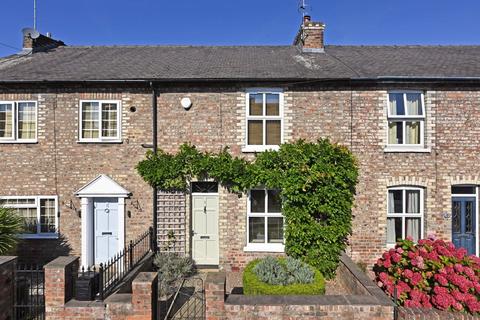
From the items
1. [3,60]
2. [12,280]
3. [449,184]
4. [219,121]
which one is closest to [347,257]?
[449,184]

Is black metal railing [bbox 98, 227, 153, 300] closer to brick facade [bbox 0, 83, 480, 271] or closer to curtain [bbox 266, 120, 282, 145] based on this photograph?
brick facade [bbox 0, 83, 480, 271]

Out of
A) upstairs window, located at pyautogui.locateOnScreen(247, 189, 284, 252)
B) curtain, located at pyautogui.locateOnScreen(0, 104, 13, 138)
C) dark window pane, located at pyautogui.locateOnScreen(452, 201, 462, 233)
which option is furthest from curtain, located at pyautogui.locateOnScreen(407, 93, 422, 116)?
curtain, located at pyautogui.locateOnScreen(0, 104, 13, 138)

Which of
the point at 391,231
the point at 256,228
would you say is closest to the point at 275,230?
the point at 256,228

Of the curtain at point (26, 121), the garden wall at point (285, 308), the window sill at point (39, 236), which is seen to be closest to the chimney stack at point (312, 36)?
the garden wall at point (285, 308)

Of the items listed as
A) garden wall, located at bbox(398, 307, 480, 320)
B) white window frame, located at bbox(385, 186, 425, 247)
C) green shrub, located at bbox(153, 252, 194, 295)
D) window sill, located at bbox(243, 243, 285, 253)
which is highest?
white window frame, located at bbox(385, 186, 425, 247)

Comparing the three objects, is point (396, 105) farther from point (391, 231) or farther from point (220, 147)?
point (220, 147)

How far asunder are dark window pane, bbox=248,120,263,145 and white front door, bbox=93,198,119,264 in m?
4.80

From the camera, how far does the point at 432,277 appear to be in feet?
23.9

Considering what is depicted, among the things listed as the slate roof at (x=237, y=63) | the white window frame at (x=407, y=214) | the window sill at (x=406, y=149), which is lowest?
the white window frame at (x=407, y=214)

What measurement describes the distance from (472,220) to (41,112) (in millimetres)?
14356

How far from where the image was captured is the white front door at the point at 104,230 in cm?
997

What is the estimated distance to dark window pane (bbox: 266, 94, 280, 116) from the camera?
10.1 metres

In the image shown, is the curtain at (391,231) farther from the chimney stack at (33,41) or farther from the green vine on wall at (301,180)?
the chimney stack at (33,41)

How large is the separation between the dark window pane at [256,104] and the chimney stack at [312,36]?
4.27 m
